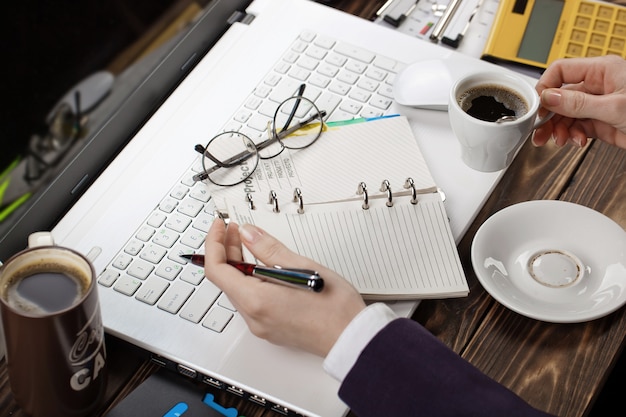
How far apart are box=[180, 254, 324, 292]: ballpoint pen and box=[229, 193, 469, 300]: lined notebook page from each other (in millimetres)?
106

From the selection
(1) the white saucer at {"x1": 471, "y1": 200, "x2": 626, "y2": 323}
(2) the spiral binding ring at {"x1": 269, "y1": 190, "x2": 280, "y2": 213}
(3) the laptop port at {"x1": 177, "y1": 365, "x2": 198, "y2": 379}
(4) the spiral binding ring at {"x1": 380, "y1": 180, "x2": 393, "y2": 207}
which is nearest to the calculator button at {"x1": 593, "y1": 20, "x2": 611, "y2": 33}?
(1) the white saucer at {"x1": 471, "y1": 200, "x2": 626, "y2": 323}

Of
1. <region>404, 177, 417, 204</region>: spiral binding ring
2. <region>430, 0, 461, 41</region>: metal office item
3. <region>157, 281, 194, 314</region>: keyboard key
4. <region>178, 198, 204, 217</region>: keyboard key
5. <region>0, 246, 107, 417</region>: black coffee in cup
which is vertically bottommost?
<region>430, 0, 461, 41</region>: metal office item

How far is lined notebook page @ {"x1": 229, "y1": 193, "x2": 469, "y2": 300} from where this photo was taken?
896 millimetres

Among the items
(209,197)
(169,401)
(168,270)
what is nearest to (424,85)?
(209,197)

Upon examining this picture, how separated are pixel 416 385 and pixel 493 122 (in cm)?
34

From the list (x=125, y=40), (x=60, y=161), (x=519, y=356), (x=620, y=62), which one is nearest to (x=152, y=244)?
(x=60, y=161)

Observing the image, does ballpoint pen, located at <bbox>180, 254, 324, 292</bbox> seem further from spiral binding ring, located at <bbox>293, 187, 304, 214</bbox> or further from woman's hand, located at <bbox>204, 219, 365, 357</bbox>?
spiral binding ring, located at <bbox>293, 187, 304, 214</bbox>

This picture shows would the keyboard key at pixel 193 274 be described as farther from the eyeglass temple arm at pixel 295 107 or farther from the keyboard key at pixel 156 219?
the eyeglass temple arm at pixel 295 107

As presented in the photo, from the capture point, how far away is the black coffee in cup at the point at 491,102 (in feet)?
3.11

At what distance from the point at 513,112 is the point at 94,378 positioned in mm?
584

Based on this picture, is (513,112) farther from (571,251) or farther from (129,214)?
(129,214)

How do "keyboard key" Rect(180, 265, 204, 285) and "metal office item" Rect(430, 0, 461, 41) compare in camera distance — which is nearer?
"keyboard key" Rect(180, 265, 204, 285)

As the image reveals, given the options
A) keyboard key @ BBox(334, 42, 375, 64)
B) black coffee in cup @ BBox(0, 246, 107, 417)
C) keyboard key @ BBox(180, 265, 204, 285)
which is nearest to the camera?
black coffee in cup @ BBox(0, 246, 107, 417)

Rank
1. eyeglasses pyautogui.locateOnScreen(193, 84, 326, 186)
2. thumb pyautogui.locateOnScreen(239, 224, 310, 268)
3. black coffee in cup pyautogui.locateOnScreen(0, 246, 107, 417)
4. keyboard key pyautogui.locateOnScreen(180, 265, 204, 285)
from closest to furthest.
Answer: black coffee in cup pyautogui.locateOnScreen(0, 246, 107, 417) → thumb pyautogui.locateOnScreen(239, 224, 310, 268) → keyboard key pyautogui.locateOnScreen(180, 265, 204, 285) → eyeglasses pyautogui.locateOnScreen(193, 84, 326, 186)
